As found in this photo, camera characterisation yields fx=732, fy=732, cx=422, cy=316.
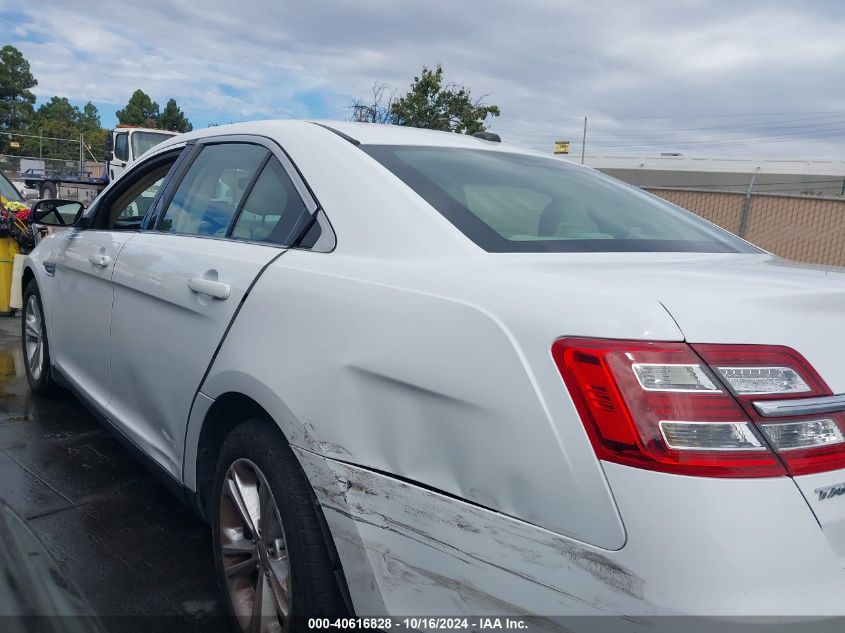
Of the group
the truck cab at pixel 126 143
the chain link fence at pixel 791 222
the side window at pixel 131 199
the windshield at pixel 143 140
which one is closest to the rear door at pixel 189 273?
the side window at pixel 131 199

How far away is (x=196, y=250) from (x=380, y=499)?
138 centimetres

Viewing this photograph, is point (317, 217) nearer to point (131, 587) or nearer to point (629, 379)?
point (629, 379)

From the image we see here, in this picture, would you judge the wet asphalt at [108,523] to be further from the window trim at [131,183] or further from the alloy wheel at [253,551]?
the window trim at [131,183]

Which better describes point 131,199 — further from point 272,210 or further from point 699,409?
point 699,409

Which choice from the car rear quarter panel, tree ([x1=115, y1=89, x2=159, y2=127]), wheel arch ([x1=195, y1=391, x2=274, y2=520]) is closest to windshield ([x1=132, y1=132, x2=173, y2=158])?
wheel arch ([x1=195, y1=391, x2=274, y2=520])

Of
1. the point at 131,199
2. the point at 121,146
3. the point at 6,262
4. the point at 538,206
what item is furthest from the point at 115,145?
the point at 538,206

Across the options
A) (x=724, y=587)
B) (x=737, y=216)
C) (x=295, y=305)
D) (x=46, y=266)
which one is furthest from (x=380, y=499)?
(x=737, y=216)

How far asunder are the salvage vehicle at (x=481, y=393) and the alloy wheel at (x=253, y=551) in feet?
0.04

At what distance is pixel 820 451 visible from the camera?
1393 mm

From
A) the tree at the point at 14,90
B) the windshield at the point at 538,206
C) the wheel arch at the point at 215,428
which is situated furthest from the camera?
the tree at the point at 14,90

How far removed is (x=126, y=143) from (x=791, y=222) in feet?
46.6

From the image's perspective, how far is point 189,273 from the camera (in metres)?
2.60

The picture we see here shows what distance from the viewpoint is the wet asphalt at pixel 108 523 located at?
2.64m

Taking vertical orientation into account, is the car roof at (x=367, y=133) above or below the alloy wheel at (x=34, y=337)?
above
